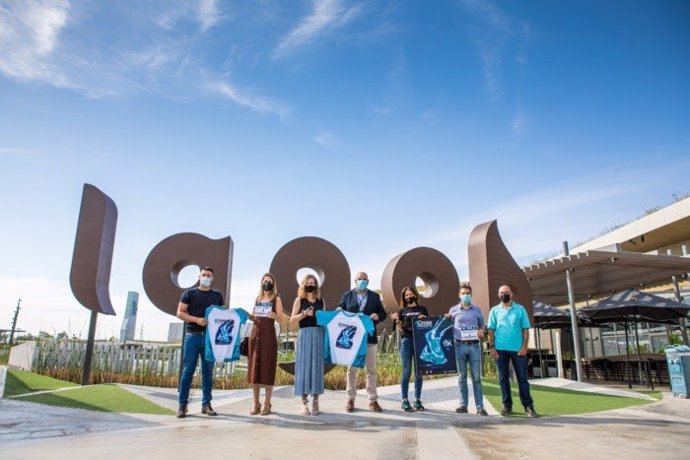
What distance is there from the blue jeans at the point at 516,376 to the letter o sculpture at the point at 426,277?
3.90m

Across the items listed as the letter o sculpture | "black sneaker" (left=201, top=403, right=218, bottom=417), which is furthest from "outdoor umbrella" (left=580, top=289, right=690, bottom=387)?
"black sneaker" (left=201, top=403, right=218, bottom=417)

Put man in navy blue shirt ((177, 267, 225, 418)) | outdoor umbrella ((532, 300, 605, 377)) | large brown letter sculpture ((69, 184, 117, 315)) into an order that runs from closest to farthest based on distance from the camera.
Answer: man in navy blue shirt ((177, 267, 225, 418)) < large brown letter sculpture ((69, 184, 117, 315)) < outdoor umbrella ((532, 300, 605, 377))

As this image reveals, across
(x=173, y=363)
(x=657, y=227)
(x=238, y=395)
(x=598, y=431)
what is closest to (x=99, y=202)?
(x=173, y=363)

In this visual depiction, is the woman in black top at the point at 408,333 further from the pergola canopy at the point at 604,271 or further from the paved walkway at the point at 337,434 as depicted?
the pergola canopy at the point at 604,271

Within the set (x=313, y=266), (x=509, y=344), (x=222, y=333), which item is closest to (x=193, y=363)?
(x=222, y=333)

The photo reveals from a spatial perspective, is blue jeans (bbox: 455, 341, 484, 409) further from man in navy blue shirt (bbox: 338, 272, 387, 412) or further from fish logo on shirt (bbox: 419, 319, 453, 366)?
man in navy blue shirt (bbox: 338, 272, 387, 412)

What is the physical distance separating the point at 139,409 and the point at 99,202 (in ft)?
16.9

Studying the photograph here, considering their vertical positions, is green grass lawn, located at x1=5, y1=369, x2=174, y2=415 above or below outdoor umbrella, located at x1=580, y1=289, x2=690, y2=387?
below

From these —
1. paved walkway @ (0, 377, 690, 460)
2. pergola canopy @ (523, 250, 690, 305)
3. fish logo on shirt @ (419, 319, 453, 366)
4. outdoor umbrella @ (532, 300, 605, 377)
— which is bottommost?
paved walkway @ (0, 377, 690, 460)

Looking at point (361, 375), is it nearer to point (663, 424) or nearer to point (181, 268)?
point (181, 268)

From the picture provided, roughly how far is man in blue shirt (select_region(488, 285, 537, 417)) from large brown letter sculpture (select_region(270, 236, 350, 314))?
407 centimetres

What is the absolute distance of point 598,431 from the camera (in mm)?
4840

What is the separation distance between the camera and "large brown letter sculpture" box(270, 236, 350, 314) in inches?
382

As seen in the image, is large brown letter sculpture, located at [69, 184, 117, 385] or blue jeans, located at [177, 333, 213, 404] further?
large brown letter sculpture, located at [69, 184, 117, 385]
